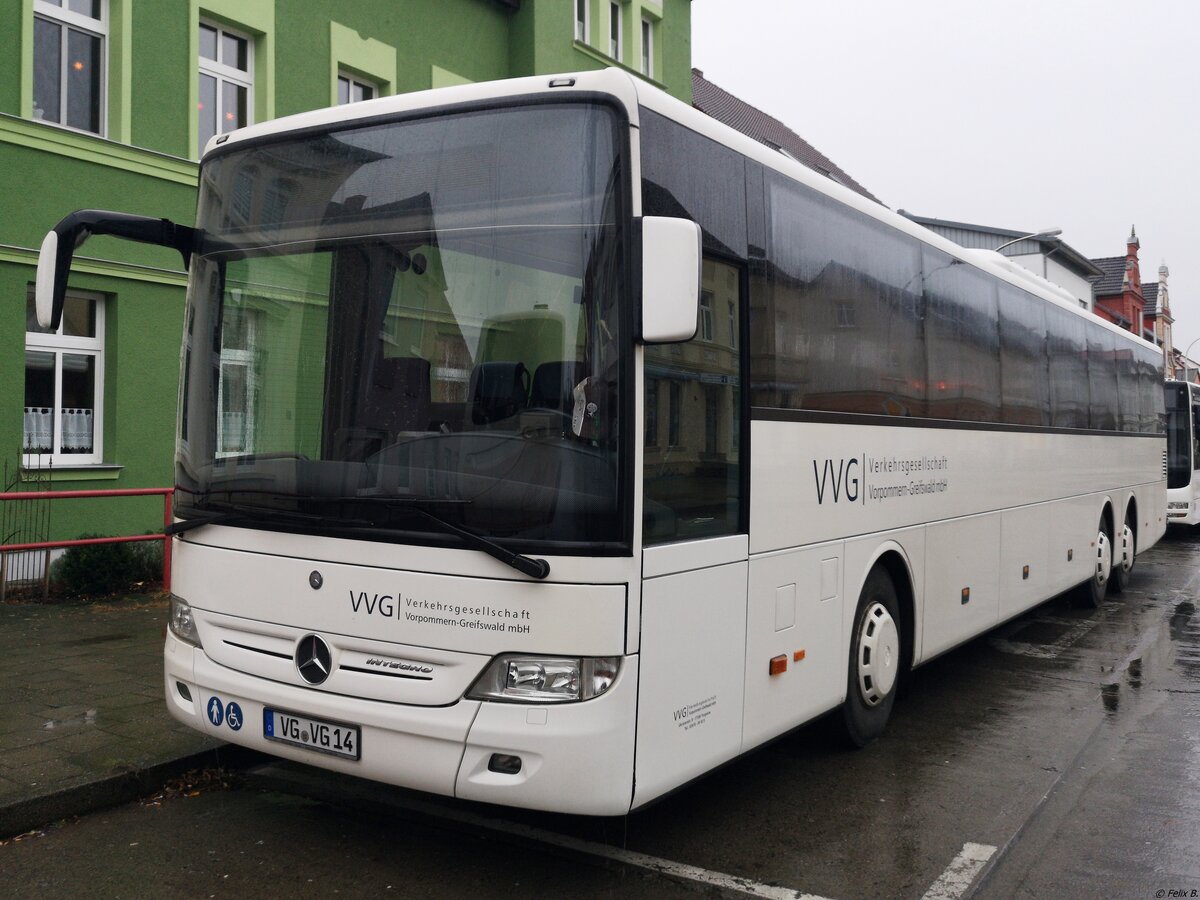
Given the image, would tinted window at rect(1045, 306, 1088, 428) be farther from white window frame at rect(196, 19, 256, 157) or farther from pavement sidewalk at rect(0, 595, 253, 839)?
white window frame at rect(196, 19, 256, 157)

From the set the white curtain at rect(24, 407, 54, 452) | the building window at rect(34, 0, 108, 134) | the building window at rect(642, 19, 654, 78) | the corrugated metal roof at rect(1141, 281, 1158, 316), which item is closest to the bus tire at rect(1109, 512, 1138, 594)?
the white curtain at rect(24, 407, 54, 452)

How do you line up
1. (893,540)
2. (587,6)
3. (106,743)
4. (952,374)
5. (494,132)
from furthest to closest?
(587,6) → (952,374) → (893,540) → (106,743) → (494,132)

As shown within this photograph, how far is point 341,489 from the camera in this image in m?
4.47

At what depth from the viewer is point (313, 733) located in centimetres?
448

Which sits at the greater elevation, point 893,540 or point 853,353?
point 853,353

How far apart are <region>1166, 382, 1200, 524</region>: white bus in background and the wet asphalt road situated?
55.3ft

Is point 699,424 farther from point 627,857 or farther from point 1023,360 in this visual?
point 1023,360

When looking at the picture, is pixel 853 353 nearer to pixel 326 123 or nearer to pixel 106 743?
pixel 326 123

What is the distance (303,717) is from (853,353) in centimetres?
341

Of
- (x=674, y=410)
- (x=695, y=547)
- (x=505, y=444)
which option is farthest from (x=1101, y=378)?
(x=505, y=444)

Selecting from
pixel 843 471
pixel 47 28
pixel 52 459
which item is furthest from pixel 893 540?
pixel 47 28

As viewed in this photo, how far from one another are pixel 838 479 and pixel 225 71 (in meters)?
11.2

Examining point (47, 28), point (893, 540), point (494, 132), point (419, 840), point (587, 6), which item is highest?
point (587, 6)

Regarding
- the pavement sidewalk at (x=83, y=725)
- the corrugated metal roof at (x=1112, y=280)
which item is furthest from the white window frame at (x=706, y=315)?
the corrugated metal roof at (x=1112, y=280)
